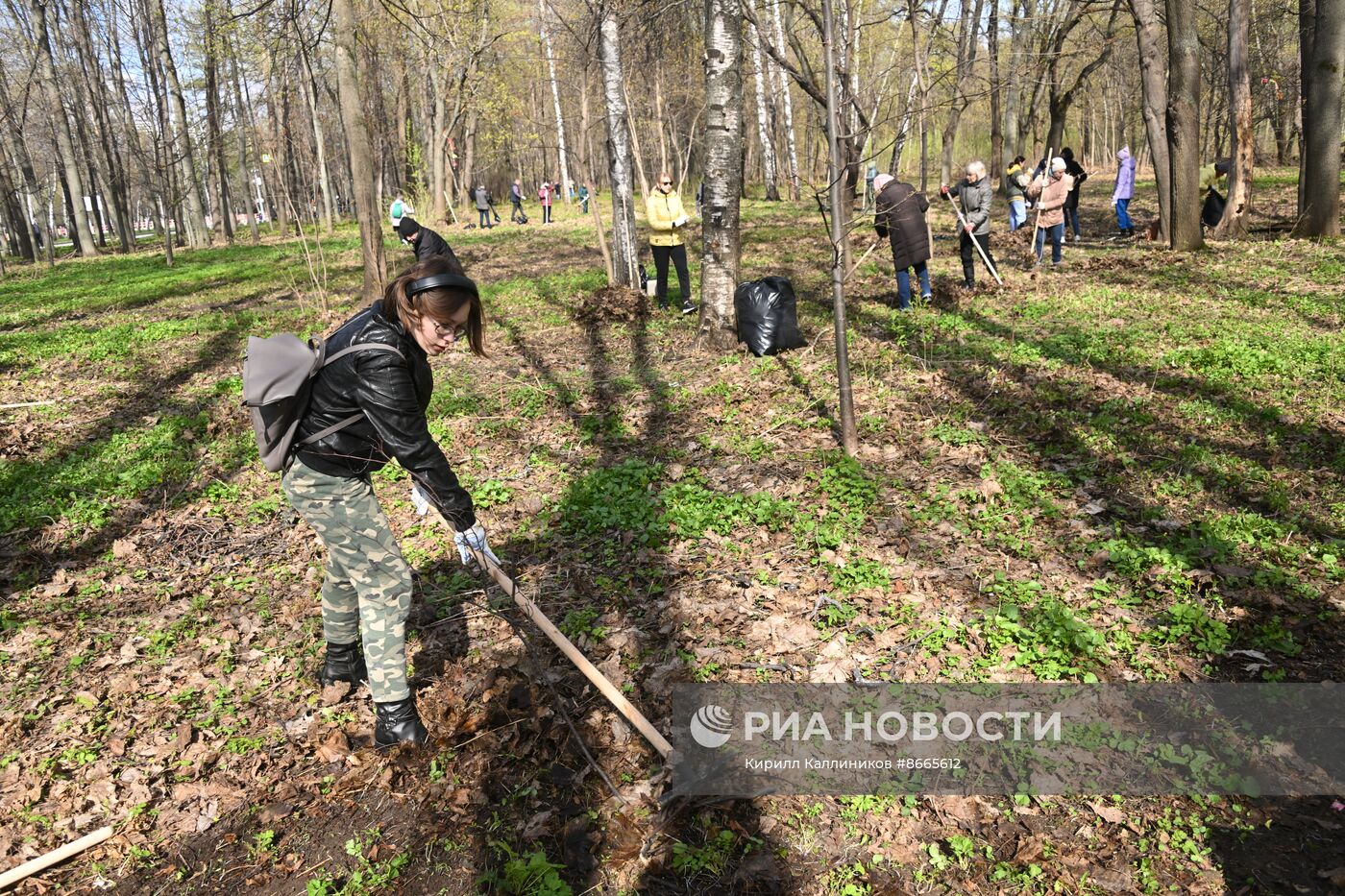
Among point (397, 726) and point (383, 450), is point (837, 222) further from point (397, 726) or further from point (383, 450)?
point (397, 726)

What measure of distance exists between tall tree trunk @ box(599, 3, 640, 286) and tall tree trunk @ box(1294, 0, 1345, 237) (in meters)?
9.33

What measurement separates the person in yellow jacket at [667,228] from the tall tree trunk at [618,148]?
100 centimetres

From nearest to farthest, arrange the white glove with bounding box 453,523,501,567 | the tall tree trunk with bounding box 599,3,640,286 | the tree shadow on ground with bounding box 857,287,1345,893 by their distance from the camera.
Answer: the tree shadow on ground with bounding box 857,287,1345,893, the white glove with bounding box 453,523,501,567, the tall tree trunk with bounding box 599,3,640,286

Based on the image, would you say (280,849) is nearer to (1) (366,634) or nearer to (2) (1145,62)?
(1) (366,634)

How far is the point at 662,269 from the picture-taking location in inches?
413

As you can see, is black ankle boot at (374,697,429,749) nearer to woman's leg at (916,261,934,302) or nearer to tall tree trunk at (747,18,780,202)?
woman's leg at (916,261,934,302)

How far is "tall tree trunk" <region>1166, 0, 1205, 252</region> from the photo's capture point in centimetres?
1058

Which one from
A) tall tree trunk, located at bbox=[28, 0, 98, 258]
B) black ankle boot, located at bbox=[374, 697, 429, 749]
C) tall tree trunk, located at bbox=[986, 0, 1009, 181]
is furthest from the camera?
tall tree trunk, located at bbox=[28, 0, 98, 258]

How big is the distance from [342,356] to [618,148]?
8946 millimetres

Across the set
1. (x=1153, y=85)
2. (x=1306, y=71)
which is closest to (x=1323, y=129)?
(x=1306, y=71)

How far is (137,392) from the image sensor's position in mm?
8523

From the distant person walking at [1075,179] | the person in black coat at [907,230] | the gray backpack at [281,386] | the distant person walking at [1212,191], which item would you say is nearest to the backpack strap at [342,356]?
the gray backpack at [281,386]

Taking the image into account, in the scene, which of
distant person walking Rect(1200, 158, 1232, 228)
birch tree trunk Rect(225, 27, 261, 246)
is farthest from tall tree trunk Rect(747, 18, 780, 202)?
birch tree trunk Rect(225, 27, 261, 246)

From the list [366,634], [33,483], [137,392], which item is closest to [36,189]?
[137,392]
